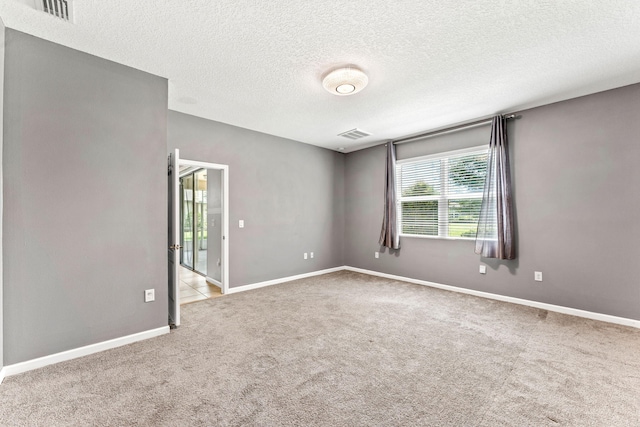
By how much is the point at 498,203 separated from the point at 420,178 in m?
1.40

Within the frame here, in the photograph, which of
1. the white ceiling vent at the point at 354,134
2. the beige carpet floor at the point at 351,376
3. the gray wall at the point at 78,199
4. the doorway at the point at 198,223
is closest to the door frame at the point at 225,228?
the doorway at the point at 198,223

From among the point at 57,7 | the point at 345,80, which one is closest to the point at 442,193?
the point at 345,80

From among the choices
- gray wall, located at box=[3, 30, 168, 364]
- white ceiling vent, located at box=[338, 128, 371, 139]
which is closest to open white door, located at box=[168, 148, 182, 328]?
gray wall, located at box=[3, 30, 168, 364]

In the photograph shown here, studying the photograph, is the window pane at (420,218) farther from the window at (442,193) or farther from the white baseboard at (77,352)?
the white baseboard at (77,352)

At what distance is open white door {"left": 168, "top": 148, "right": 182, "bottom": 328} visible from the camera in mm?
3004

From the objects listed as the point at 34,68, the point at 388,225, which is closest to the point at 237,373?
the point at 34,68

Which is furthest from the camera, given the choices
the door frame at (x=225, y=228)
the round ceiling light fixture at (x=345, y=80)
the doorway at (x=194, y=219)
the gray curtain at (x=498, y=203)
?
the doorway at (x=194, y=219)

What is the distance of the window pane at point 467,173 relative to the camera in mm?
4180

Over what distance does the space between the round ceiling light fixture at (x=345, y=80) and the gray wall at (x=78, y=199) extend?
1801mm

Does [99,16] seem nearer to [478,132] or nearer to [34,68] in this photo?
[34,68]

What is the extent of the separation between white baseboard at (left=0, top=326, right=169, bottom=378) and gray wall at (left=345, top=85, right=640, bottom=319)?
14.2ft

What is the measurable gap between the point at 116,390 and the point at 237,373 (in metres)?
0.82

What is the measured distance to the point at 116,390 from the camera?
1.89m

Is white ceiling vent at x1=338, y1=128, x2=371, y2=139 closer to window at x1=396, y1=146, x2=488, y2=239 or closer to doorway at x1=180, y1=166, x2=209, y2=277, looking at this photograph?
window at x1=396, y1=146, x2=488, y2=239
